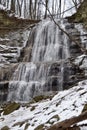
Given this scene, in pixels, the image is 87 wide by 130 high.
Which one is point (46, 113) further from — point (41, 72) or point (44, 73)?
point (41, 72)

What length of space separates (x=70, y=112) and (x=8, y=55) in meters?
12.4

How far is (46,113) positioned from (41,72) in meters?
7.17

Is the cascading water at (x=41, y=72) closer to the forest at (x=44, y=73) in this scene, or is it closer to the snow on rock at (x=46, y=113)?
the forest at (x=44, y=73)

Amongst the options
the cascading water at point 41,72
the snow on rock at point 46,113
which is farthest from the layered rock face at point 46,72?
the snow on rock at point 46,113

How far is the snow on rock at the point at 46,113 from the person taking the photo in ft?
25.0

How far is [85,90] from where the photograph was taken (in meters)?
9.02

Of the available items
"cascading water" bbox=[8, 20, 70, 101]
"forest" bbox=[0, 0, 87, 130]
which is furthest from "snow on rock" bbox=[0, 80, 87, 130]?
"cascading water" bbox=[8, 20, 70, 101]

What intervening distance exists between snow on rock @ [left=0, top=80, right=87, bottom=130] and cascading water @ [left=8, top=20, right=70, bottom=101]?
432cm

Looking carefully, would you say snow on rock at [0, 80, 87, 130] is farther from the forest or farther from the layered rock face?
the layered rock face

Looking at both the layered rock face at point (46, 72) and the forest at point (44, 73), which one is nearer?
the forest at point (44, 73)

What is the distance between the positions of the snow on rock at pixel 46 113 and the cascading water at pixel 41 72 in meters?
4.32

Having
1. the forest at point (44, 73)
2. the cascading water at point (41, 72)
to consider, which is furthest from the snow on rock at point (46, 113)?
the cascading water at point (41, 72)

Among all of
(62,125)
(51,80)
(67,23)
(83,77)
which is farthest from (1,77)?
(62,125)

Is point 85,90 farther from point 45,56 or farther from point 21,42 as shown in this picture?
point 21,42
